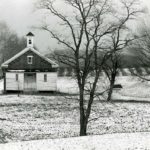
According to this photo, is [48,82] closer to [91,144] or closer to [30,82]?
[30,82]

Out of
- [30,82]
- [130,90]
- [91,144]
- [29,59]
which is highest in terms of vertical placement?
[29,59]

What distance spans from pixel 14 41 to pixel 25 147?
97.0 meters

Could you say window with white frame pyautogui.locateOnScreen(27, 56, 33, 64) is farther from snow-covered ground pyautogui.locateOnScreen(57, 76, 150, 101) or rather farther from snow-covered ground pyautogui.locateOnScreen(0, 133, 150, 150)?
snow-covered ground pyautogui.locateOnScreen(0, 133, 150, 150)

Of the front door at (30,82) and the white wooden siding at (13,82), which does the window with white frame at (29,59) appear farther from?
the white wooden siding at (13,82)

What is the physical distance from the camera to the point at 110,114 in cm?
3509

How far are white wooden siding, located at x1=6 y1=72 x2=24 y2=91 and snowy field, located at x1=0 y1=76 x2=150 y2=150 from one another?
7.48 meters

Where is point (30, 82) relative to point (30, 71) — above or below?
below

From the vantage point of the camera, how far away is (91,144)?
19188 mm

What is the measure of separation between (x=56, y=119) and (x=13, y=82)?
23.3m

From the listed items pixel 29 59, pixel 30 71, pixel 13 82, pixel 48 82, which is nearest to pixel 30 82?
pixel 30 71

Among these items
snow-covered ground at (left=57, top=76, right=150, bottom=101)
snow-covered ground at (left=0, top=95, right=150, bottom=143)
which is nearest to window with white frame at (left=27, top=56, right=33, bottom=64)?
snow-covered ground at (left=57, top=76, right=150, bottom=101)

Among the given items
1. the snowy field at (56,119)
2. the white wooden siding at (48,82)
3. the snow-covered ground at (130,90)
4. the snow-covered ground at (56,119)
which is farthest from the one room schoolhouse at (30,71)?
the snow-covered ground at (56,119)

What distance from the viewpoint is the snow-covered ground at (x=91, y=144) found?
1836 cm

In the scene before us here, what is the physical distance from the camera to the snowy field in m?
26.4
